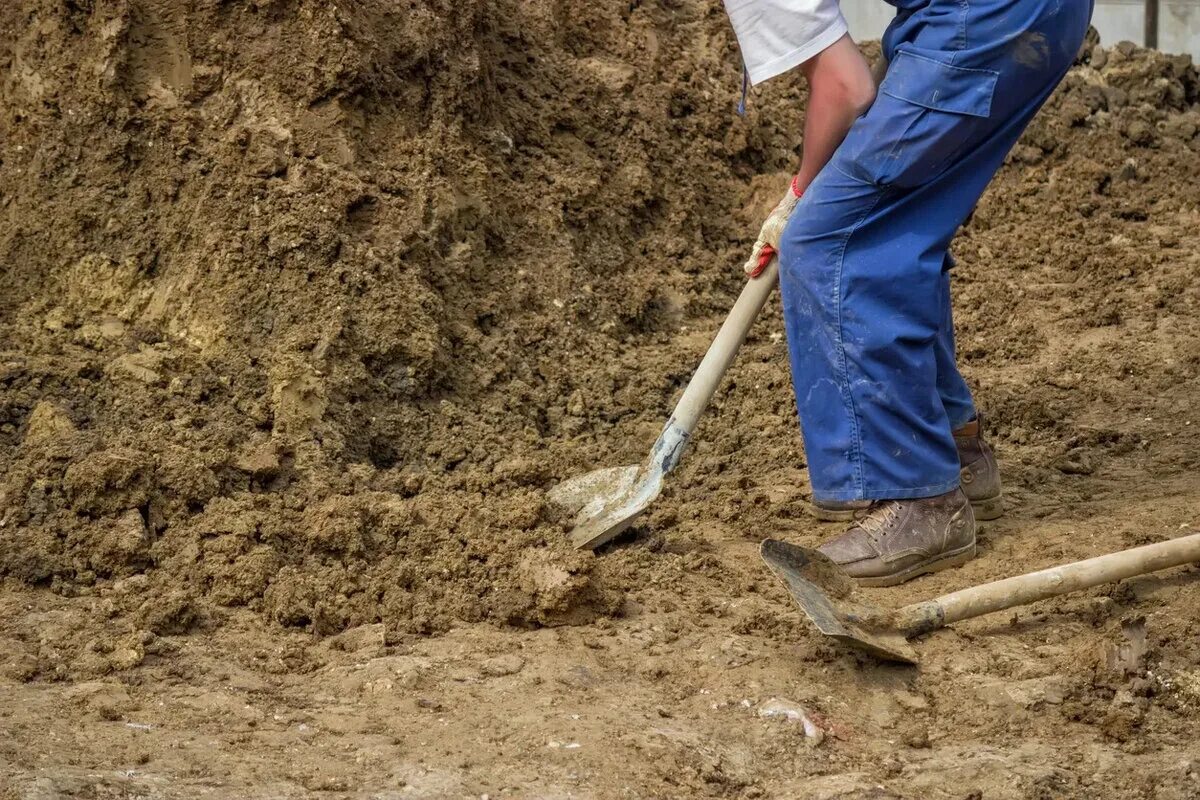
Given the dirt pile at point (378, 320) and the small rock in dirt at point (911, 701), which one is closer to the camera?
the small rock in dirt at point (911, 701)

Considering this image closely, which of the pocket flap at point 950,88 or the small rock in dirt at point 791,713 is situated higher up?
the pocket flap at point 950,88

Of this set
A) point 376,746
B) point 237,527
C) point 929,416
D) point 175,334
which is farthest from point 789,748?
point 175,334

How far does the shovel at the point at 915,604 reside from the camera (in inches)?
112

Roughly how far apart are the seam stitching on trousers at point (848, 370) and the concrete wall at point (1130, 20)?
523 cm

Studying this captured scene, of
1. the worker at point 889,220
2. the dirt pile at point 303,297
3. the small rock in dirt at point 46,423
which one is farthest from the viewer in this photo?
the small rock in dirt at point 46,423

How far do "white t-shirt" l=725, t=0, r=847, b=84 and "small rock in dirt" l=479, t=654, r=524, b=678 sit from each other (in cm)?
142

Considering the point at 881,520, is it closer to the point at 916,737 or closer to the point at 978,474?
the point at 978,474

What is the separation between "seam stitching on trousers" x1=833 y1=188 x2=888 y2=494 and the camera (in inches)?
123

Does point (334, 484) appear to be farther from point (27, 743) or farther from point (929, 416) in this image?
point (929, 416)

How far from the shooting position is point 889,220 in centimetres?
317

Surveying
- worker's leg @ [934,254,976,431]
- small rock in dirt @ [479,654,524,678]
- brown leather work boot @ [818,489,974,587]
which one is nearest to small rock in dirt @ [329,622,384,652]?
small rock in dirt @ [479,654,524,678]

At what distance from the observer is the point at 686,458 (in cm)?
427

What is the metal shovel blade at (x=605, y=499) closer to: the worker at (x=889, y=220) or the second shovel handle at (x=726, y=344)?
the second shovel handle at (x=726, y=344)

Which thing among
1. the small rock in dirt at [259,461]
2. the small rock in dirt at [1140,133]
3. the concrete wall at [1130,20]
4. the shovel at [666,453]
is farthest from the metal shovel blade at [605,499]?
the concrete wall at [1130,20]
